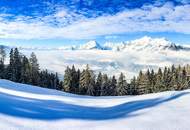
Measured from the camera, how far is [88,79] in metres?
82.4

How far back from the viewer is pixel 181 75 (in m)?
92.9

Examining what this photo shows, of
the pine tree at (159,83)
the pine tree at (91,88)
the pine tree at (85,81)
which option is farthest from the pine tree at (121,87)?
the pine tree at (85,81)

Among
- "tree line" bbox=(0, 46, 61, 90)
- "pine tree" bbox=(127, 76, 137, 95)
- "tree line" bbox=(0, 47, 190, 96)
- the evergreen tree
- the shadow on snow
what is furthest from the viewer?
"pine tree" bbox=(127, 76, 137, 95)

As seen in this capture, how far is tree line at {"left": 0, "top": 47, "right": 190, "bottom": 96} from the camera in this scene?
81.9 metres

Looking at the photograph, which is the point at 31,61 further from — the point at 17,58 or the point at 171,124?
the point at 171,124

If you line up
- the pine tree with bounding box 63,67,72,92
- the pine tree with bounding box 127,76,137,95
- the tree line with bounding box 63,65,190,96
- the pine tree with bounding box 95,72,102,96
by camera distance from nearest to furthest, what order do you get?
the tree line with bounding box 63,65,190,96 < the pine tree with bounding box 63,67,72,92 < the pine tree with bounding box 95,72,102,96 < the pine tree with bounding box 127,76,137,95

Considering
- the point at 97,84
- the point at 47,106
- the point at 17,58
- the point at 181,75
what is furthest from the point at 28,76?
the point at 47,106

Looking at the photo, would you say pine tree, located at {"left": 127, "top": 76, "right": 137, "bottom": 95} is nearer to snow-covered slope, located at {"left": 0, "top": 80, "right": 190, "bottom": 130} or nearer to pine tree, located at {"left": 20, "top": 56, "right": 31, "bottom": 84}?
pine tree, located at {"left": 20, "top": 56, "right": 31, "bottom": 84}

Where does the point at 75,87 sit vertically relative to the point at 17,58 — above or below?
below

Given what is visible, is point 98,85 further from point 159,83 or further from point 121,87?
point 159,83

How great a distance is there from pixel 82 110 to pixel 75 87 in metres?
71.6

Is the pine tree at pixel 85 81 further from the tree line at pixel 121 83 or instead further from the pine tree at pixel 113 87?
the pine tree at pixel 113 87

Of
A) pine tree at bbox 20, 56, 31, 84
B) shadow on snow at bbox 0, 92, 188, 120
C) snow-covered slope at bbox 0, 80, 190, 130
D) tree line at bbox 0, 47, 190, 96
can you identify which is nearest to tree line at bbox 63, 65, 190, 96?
tree line at bbox 0, 47, 190, 96

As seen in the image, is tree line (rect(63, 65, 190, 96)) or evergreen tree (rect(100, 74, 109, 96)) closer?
tree line (rect(63, 65, 190, 96))
